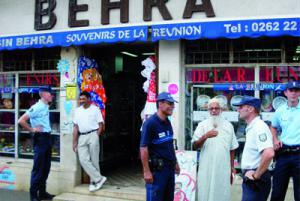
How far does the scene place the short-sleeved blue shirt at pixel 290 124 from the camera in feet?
18.9

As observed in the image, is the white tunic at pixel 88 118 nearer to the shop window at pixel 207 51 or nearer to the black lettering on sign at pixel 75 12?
the black lettering on sign at pixel 75 12

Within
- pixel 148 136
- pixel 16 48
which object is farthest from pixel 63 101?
pixel 148 136

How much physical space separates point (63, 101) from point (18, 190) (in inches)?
81.4

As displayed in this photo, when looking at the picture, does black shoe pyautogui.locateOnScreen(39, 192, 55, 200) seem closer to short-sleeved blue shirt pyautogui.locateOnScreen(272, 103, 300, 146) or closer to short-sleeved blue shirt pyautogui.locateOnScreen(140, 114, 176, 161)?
short-sleeved blue shirt pyautogui.locateOnScreen(140, 114, 176, 161)

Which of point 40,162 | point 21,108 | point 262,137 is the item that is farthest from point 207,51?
point 21,108

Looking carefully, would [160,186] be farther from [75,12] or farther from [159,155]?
[75,12]

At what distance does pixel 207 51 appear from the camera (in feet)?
24.8

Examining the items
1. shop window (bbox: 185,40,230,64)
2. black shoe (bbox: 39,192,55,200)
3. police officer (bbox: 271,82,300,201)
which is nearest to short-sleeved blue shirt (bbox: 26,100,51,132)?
black shoe (bbox: 39,192,55,200)

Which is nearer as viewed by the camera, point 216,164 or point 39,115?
point 216,164

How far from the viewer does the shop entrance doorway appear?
928cm

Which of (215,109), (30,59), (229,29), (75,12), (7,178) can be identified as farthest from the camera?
(30,59)

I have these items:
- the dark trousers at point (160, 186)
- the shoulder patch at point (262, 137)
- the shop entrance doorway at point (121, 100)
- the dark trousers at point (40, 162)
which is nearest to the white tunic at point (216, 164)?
the dark trousers at point (160, 186)

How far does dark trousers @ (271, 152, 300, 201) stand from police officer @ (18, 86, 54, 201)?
4038mm

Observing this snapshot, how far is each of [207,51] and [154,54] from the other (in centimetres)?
112
